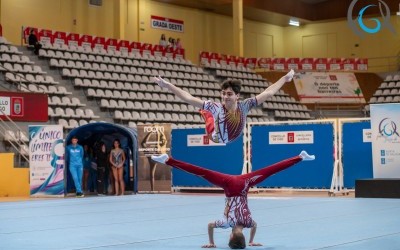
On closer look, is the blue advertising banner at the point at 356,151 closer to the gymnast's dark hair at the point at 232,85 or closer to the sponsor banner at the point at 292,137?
the sponsor banner at the point at 292,137

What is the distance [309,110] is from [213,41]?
7718 millimetres

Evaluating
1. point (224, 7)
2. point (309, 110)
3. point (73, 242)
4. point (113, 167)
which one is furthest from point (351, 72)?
point (73, 242)

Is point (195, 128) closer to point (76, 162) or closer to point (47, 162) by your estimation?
point (76, 162)

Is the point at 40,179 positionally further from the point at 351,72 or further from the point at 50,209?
the point at 351,72

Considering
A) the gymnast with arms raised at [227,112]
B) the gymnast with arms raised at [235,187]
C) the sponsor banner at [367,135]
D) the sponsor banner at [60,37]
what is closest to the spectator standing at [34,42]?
the sponsor banner at [60,37]

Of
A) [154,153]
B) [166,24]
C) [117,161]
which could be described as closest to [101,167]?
[117,161]

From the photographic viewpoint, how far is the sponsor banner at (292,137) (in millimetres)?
18828

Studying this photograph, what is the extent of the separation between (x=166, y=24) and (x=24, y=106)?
1747cm

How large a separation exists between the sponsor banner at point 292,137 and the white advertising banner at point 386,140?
2.36 meters

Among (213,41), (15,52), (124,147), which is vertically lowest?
(124,147)

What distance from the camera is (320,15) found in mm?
42844

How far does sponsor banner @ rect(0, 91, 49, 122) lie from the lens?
68.5 feet

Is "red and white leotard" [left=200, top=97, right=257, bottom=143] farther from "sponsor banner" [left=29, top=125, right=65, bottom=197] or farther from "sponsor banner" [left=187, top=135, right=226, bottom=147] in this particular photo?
"sponsor banner" [left=187, top=135, right=226, bottom=147]

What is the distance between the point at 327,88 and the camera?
1457 inches
